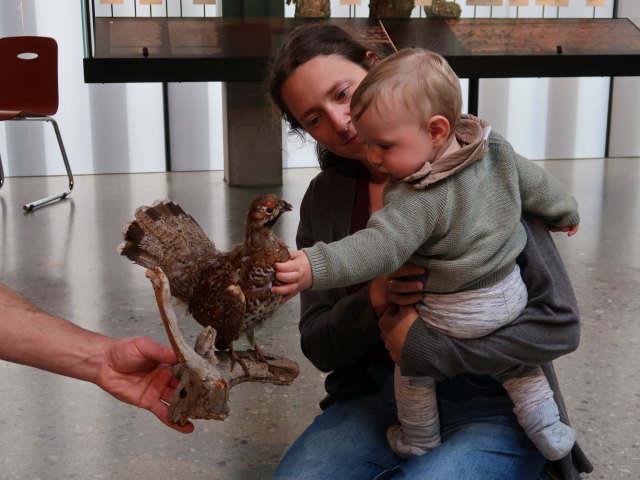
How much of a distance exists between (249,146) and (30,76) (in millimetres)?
1903

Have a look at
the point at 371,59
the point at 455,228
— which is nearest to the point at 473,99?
the point at 371,59

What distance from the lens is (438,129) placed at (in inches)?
65.2

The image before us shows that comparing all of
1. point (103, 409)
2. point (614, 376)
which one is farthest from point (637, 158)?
point (103, 409)

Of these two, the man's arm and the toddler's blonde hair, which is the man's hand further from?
the toddler's blonde hair

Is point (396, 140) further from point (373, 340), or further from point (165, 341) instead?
point (165, 341)

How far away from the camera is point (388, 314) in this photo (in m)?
1.92

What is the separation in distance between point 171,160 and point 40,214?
2.23 m

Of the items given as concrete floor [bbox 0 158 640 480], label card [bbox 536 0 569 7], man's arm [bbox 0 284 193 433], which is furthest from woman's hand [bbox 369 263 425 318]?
label card [bbox 536 0 569 7]

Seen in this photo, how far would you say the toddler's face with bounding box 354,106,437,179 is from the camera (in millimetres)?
1607

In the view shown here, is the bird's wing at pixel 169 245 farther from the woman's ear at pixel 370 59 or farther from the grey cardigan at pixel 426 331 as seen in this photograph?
the woman's ear at pixel 370 59

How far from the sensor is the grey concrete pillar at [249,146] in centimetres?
721

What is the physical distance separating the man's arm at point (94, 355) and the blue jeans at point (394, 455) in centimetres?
40

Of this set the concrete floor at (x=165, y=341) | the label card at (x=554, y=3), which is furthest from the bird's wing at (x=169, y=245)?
the label card at (x=554, y=3)

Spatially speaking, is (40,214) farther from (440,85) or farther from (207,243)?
(440,85)
